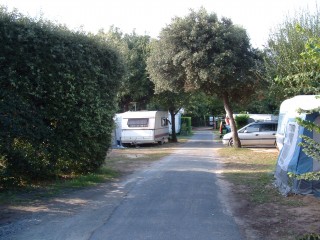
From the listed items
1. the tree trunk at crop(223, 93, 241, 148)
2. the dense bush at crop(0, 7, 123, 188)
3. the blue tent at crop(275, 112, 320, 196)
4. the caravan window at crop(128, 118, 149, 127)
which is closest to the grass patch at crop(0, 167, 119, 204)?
the dense bush at crop(0, 7, 123, 188)

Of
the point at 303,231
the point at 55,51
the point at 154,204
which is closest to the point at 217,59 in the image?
the point at 55,51

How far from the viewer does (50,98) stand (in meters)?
10.6

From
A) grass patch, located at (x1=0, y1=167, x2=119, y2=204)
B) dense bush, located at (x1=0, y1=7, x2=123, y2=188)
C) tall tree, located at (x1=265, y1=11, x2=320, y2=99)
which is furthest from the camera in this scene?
tall tree, located at (x1=265, y1=11, x2=320, y2=99)

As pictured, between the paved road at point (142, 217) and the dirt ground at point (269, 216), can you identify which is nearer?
the paved road at point (142, 217)

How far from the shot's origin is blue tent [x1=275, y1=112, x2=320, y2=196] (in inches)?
369

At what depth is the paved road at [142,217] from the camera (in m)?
6.29

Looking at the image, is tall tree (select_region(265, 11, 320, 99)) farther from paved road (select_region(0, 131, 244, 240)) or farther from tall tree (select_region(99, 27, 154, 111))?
tall tree (select_region(99, 27, 154, 111))

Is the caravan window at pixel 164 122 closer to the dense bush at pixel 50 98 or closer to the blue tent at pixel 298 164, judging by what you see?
the dense bush at pixel 50 98

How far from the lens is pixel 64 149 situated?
1085 cm

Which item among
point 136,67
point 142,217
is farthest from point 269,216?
point 136,67

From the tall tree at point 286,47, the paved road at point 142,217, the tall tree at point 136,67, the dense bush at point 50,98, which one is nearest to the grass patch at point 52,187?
the dense bush at point 50,98

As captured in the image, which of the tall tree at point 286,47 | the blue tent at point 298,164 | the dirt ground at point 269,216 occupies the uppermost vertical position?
the tall tree at point 286,47

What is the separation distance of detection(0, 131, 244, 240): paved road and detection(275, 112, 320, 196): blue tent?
1674mm

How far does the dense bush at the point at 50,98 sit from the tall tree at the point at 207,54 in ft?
32.1
